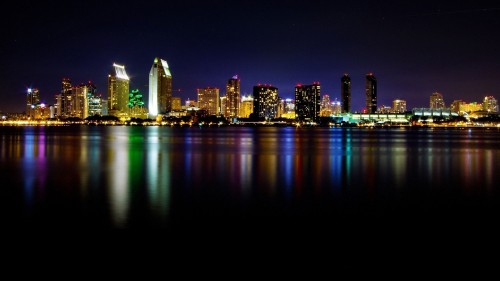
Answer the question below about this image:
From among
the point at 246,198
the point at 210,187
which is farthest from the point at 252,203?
the point at 210,187

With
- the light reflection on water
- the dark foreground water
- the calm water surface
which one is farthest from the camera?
the light reflection on water

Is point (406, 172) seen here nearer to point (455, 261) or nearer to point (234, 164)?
point (234, 164)

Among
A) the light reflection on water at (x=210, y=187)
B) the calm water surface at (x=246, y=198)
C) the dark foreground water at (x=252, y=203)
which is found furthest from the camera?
the light reflection on water at (x=210, y=187)

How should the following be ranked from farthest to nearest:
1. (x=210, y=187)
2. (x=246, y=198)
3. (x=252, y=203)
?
1. (x=210, y=187)
2. (x=246, y=198)
3. (x=252, y=203)

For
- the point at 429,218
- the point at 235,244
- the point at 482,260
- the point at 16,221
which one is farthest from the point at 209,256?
the point at 429,218

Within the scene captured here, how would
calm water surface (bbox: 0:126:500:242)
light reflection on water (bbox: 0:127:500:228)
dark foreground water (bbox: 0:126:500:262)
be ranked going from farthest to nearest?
1. light reflection on water (bbox: 0:127:500:228)
2. calm water surface (bbox: 0:126:500:242)
3. dark foreground water (bbox: 0:126:500:262)

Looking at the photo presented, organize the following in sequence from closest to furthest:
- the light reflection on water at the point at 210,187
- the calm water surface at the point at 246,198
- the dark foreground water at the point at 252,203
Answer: the dark foreground water at the point at 252,203, the calm water surface at the point at 246,198, the light reflection on water at the point at 210,187

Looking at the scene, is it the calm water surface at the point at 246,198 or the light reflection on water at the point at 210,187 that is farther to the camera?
the light reflection on water at the point at 210,187

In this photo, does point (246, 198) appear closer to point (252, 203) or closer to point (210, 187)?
point (252, 203)

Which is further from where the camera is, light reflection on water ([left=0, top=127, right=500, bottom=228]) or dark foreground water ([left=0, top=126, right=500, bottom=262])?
light reflection on water ([left=0, top=127, right=500, bottom=228])

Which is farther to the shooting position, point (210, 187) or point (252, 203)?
point (210, 187)

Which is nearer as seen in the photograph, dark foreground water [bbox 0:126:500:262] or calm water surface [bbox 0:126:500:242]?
dark foreground water [bbox 0:126:500:262]

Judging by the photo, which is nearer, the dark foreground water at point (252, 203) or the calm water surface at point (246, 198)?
the dark foreground water at point (252, 203)

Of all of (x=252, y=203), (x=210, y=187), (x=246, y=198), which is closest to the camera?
(x=252, y=203)
